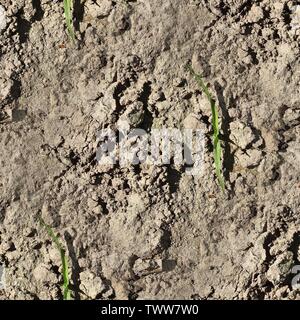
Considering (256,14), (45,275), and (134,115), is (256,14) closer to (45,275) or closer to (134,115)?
(134,115)

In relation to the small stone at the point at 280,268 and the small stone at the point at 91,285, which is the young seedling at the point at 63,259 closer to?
the small stone at the point at 91,285

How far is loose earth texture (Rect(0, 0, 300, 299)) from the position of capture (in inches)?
69.4

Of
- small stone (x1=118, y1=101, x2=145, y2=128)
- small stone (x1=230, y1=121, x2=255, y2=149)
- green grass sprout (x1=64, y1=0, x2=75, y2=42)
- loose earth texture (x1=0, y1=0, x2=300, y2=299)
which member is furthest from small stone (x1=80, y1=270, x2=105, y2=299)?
green grass sprout (x1=64, y1=0, x2=75, y2=42)

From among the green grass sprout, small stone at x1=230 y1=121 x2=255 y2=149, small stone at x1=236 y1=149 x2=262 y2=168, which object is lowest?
small stone at x1=236 y1=149 x2=262 y2=168

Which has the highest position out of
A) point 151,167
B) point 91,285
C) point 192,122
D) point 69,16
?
point 69,16

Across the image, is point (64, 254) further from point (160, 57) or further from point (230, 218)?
point (160, 57)

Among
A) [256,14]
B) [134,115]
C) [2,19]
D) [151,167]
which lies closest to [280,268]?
[151,167]

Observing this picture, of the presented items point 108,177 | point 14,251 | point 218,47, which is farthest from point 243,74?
point 14,251

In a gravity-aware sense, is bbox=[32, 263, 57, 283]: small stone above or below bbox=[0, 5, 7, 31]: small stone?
below

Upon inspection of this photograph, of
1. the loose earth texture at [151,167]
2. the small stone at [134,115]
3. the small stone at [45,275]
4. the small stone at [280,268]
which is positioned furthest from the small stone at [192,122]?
the small stone at [45,275]

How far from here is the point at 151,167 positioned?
5.77 ft

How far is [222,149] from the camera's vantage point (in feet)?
5.81

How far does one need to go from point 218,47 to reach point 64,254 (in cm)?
77

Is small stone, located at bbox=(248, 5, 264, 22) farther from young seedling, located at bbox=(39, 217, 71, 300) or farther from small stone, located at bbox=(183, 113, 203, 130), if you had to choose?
young seedling, located at bbox=(39, 217, 71, 300)
